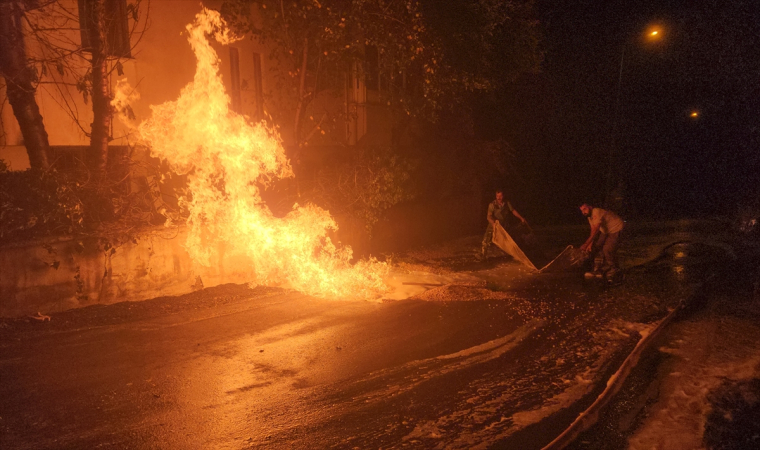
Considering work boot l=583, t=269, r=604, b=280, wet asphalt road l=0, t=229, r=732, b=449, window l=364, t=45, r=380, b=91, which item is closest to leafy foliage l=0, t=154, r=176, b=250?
wet asphalt road l=0, t=229, r=732, b=449

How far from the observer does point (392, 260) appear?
12.2 m

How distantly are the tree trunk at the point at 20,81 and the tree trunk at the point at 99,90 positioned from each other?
32.6 inches

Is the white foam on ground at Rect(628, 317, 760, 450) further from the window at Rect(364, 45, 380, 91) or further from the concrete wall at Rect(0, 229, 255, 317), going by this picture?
the window at Rect(364, 45, 380, 91)

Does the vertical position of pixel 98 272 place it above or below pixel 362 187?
below

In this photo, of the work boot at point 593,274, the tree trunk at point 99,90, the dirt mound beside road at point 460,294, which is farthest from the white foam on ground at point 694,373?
the tree trunk at point 99,90

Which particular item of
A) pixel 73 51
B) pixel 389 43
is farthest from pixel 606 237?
pixel 73 51

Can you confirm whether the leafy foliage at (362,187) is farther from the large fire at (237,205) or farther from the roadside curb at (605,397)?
the roadside curb at (605,397)

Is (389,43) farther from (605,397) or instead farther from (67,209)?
(605,397)

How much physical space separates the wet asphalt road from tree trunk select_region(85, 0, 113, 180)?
11.1 feet

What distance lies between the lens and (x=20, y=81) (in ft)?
29.4

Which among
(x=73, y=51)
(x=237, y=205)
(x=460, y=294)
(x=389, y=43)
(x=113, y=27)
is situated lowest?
(x=460, y=294)

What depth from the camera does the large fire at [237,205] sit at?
31.4 feet

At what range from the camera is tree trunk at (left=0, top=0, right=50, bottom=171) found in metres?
8.78

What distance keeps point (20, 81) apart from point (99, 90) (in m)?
1.26
